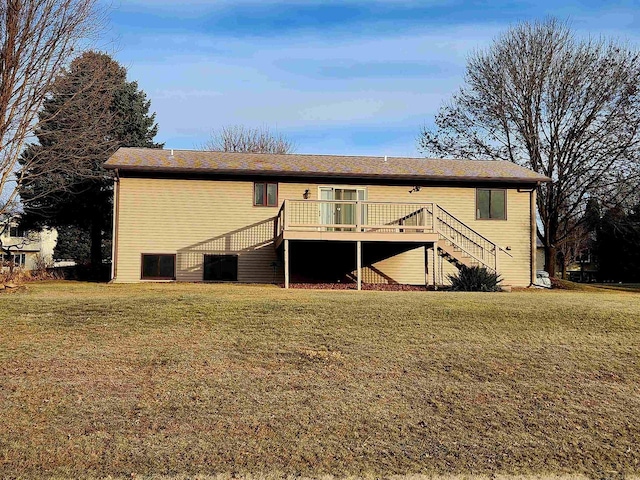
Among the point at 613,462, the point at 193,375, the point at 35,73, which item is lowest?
the point at 613,462

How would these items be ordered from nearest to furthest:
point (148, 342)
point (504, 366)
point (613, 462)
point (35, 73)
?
point (613, 462), point (504, 366), point (148, 342), point (35, 73)

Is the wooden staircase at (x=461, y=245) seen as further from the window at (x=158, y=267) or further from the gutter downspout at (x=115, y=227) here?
the gutter downspout at (x=115, y=227)

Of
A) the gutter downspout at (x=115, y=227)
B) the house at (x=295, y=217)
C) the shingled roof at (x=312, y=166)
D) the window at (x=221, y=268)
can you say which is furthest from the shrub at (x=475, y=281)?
the gutter downspout at (x=115, y=227)

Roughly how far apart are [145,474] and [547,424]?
4175mm

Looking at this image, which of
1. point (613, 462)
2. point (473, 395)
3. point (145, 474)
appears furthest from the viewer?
point (473, 395)

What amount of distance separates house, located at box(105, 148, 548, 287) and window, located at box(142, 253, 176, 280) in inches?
1.3

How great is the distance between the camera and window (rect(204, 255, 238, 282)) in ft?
66.5

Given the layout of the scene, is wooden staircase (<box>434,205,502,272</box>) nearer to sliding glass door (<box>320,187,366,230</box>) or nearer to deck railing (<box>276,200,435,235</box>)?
deck railing (<box>276,200,435,235</box>)

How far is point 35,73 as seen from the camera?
16.0 m

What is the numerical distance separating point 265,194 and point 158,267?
171 inches

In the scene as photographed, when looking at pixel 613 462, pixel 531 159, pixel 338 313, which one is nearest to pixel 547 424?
pixel 613 462

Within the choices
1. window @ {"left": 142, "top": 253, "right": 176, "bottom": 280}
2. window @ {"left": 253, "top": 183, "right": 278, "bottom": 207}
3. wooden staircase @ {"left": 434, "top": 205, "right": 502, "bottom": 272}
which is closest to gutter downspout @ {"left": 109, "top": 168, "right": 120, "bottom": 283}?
window @ {"left": 142, "top": 253, "right": 176, "bottom": 280}

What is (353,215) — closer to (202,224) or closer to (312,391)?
(202,224)

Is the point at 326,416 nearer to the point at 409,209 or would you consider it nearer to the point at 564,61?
the point at 409,209
